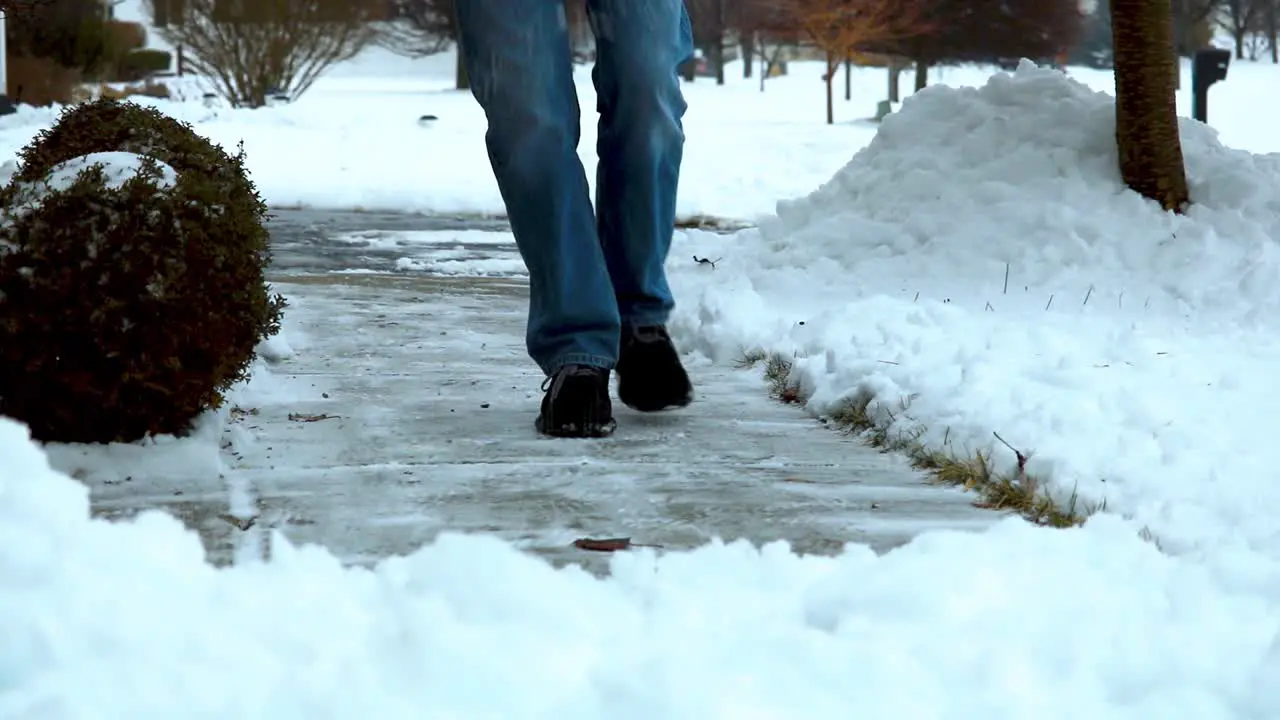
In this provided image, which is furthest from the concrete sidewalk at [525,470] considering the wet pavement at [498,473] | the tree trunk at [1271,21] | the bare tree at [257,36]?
the tree trunk at [1271,21]

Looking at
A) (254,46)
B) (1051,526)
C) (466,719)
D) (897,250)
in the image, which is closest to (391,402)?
(1051,526)

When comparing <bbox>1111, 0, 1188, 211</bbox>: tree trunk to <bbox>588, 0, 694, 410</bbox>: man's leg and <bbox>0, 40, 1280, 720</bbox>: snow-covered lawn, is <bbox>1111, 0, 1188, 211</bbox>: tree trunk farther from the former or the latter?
<bbox>588, 0, 694, 410</bbox>: man's leg

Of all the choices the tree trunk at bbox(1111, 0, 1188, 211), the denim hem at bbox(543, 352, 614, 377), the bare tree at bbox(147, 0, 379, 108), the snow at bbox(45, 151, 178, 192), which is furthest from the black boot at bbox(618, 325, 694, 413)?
the bare tree at bbox(147, 0, 379, 108)

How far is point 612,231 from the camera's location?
381 cm

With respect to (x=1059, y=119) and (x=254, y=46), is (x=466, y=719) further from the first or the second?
(x=254, y=46)

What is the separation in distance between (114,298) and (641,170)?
3.87 feet

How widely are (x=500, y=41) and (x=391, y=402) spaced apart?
3.19 ft

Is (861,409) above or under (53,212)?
under

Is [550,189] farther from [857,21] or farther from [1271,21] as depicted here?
[1271,21]

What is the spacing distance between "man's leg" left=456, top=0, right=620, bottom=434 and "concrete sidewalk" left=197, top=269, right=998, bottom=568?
0.51 feet

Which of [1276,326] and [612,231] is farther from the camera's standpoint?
[1276,326]

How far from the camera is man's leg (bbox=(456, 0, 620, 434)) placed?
3523 mm

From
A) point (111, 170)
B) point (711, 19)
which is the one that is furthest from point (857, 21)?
point (111, 170)

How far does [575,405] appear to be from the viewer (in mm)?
3549
